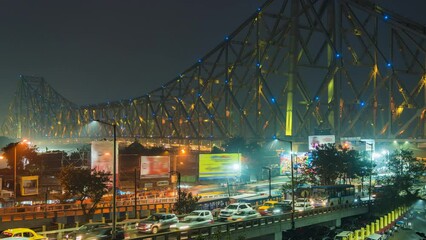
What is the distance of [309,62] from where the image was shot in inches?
3740

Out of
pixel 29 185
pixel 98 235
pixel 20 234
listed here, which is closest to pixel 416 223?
pixel 98 235

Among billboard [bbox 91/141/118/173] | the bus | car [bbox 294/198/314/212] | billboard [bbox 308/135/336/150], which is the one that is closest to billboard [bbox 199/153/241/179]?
billboard [bbox 91/141/118/173]

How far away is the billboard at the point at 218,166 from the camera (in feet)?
205

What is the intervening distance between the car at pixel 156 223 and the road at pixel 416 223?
21.0 meters

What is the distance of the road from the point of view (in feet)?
150

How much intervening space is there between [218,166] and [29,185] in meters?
22.2

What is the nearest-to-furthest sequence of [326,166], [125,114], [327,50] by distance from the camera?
[326,166] < [327,50] < [125,114]

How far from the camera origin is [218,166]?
63531 mm

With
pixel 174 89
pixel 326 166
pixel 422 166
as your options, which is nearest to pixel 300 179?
pixel 326 166

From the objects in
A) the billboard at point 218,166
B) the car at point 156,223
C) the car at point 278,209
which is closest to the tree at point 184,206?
the car at point 278,209

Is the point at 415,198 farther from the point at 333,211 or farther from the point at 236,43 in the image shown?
the point at 236,43

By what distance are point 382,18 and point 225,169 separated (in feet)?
147

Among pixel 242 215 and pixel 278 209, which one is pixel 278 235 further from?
pixel 278 209

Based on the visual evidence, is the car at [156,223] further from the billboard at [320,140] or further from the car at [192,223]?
the billboard at [320,140]
